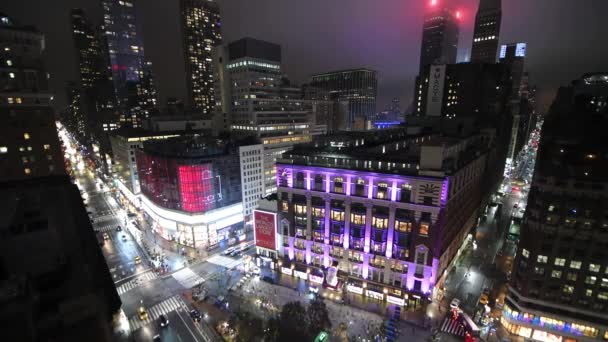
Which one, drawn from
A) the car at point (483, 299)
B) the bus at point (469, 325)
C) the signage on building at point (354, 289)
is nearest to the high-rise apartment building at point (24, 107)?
the signage on building at point (354, 289)

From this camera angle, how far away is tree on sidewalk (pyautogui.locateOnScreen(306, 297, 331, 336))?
42.1 meters

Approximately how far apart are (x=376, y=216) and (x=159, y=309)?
46074 millimetres

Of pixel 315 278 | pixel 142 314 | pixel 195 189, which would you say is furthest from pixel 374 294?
pixel 195 189

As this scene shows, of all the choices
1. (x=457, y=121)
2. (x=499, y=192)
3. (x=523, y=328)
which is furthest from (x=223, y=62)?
(x=499, y=192)

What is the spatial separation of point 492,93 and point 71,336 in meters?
156

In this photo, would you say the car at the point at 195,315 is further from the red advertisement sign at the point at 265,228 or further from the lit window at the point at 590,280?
the lit window at the point at 590,280

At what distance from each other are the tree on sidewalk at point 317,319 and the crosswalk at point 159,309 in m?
25.9

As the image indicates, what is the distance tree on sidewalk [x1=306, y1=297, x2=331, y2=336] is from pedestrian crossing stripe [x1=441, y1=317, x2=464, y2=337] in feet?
68.1

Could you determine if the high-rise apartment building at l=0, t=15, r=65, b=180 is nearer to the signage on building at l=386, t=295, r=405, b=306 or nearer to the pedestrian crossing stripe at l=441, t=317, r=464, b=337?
the signage on building at l=386, t=295, r=405, b=306

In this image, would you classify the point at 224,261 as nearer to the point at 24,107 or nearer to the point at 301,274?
the point at 301,274

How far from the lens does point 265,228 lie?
65.4 meters

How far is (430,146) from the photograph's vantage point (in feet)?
158

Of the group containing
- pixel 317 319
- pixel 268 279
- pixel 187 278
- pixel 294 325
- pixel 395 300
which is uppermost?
pixel 294 325

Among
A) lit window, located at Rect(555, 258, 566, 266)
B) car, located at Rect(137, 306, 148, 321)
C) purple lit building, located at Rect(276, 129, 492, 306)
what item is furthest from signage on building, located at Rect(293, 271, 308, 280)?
lit window, located at Rect(555, 258, 566, 266)
